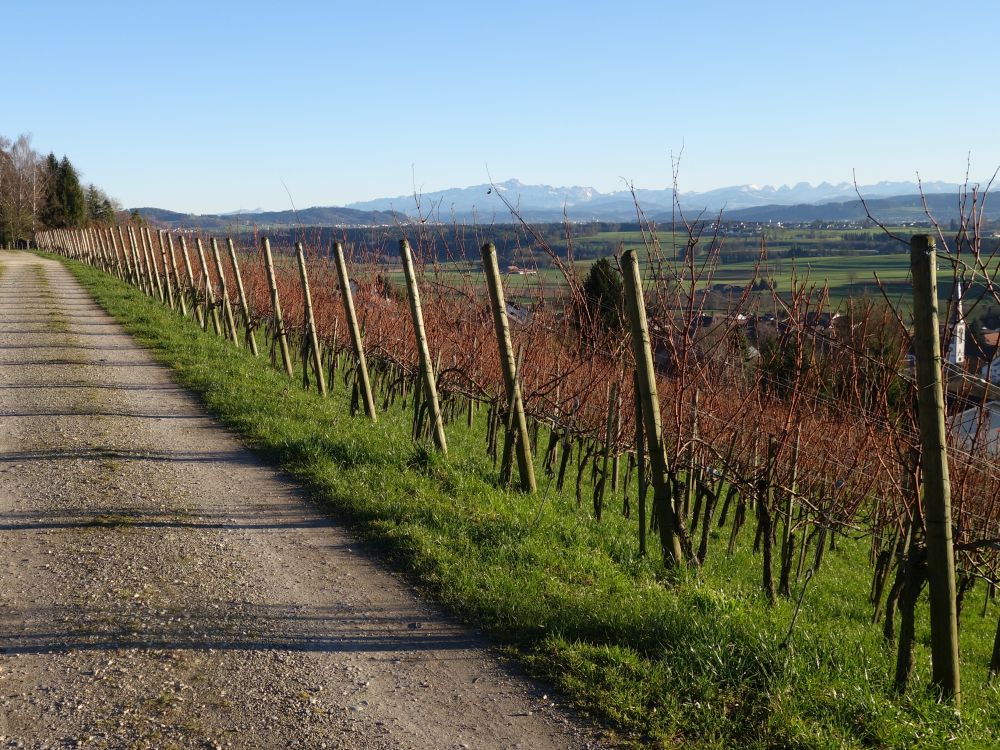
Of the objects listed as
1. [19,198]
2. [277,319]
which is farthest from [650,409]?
[19,198]

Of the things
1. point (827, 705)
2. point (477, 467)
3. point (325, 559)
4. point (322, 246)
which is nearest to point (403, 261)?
point (477, 467)

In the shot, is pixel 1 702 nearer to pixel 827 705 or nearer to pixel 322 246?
pixel 827 705

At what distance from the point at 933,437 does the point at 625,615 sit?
164 cm

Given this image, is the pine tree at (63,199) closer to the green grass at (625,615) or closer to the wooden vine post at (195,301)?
the wooden vine post at (195,301)

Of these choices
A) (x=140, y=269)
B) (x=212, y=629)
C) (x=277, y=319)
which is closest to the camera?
(x=212, y=629)

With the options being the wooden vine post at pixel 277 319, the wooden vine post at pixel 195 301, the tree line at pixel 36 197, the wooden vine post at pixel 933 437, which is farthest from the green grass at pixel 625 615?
the tree line at pixel 36 197

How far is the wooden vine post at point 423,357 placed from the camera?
7.78 metres

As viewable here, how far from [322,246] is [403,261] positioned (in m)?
7.95

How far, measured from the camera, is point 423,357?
7984 mm

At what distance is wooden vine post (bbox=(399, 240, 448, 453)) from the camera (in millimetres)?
7781

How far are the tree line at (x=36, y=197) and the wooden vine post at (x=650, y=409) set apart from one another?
8461 cm

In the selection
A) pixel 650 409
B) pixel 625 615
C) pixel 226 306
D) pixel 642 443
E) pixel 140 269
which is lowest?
pixel 625 615

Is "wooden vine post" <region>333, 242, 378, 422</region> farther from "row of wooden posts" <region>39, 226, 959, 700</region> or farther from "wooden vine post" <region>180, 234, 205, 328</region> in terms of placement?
"wooden vine post" <region>180, 234, 205, 328</region>

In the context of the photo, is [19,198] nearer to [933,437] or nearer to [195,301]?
[195,301]
